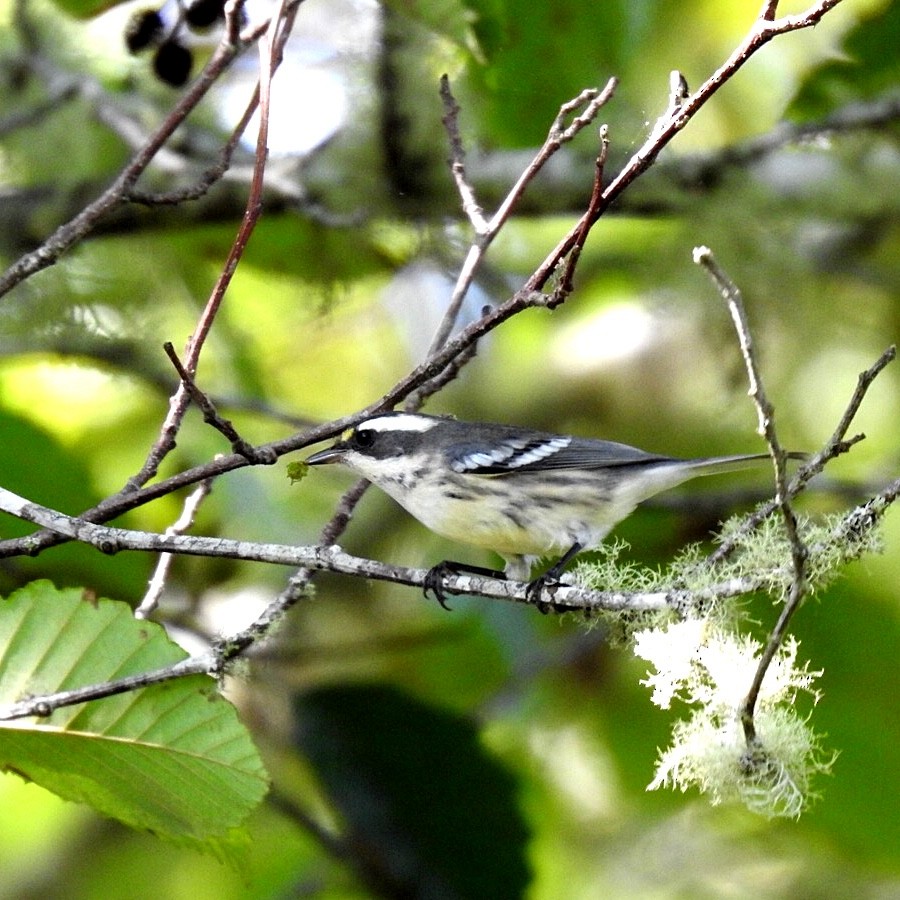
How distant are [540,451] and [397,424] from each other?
366mm

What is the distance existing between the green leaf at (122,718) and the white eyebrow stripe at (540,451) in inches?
48.1

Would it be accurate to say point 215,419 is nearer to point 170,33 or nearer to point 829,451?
point 829,451

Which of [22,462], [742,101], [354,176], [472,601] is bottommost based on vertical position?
[22,462]

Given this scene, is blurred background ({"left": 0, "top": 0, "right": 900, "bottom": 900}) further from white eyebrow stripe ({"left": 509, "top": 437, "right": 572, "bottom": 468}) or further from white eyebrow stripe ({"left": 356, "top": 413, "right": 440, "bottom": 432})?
white eyebrow stripe ({"left": 509, "top": 437, "right": 572, "bottom": 468})

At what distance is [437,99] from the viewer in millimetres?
3904

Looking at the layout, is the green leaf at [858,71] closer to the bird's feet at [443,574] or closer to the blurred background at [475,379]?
the blurred background at [475,379]

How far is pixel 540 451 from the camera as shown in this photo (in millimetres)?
3225

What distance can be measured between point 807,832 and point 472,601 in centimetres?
126

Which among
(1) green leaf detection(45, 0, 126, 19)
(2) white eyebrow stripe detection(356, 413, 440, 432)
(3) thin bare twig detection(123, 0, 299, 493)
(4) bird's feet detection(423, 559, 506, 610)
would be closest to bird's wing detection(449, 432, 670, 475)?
(2) white eyebrow stripe detection(356, 413, 440, 432)

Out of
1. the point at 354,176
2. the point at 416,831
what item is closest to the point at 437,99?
the point at 354,176

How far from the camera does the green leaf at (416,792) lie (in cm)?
335

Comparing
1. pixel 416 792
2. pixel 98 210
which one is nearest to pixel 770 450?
pixel 98 210

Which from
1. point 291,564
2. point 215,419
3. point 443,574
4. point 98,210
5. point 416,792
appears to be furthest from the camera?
point 416,792

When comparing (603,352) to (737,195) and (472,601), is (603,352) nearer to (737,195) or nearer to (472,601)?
(737,195)
